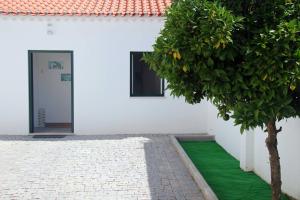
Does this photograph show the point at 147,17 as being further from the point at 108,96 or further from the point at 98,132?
the point at 98,132

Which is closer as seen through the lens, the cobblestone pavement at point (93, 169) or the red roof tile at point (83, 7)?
the cobblestone pavement at point (93, 169)

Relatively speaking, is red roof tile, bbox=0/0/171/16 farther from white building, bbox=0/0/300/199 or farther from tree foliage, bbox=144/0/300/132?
tree foliage, bbox=144/0/300/132

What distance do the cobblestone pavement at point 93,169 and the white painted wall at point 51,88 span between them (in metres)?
3.18

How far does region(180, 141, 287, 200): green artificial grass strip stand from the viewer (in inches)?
310

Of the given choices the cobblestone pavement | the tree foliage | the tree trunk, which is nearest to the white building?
the cobblestone pavement

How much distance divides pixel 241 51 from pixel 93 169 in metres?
5.84

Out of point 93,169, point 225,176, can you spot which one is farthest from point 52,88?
point 225,176

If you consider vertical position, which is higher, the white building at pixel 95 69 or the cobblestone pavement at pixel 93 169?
the white building at pixel 95 69

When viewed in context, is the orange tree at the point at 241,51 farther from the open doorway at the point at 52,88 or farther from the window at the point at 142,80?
the open doorway at the point at 52,88

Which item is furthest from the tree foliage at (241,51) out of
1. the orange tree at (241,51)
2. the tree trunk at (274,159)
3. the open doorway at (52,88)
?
the open doorway at (52,88)

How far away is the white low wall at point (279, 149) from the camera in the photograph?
7.12 meters

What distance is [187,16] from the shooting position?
4.64 meters

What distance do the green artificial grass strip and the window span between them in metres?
2.95

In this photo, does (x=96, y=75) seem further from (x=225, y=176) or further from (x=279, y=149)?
(x=279, y=149)
